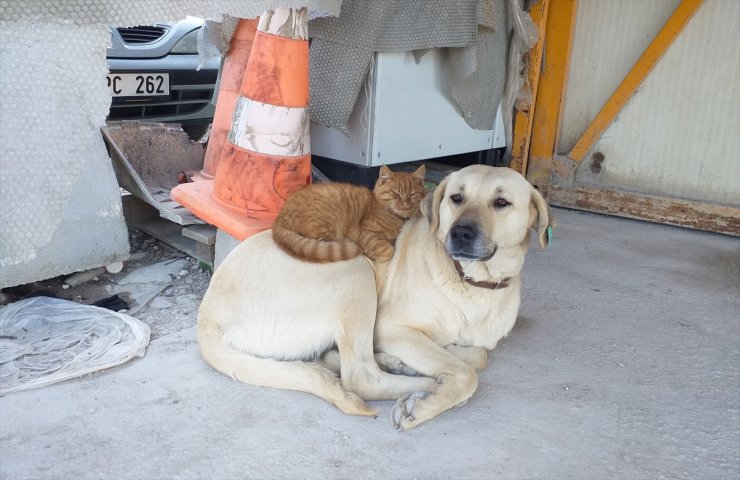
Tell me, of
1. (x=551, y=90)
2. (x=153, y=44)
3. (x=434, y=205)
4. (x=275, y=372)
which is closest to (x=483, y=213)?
(x=434, y=205)

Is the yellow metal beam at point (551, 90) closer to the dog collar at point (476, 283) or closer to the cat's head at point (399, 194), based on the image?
the cat's head at point (399, 194)

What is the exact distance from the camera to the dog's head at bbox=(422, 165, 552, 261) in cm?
244

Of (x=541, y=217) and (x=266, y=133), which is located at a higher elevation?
(x=266, y=133)

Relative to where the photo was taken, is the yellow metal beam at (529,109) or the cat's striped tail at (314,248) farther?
the yellow metal beam at (529,109)

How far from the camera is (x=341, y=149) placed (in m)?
3.92

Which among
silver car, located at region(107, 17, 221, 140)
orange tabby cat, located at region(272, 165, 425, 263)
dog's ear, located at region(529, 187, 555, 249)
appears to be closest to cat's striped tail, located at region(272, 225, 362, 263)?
orange tabby cat, located at region(272, 165, 425, 263)

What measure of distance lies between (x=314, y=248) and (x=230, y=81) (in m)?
1.60

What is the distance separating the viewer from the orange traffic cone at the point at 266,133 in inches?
118

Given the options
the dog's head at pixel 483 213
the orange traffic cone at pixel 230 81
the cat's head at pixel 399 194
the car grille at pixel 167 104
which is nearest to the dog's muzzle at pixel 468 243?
the dog's head at pixel 483 213

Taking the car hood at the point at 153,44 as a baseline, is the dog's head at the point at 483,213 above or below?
below

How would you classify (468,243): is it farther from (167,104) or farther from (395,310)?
(167,104)

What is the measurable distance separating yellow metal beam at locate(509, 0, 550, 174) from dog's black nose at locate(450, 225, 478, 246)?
2857mm

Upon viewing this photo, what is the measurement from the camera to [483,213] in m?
2.49

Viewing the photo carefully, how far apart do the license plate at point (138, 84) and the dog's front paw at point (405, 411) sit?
3.36 metres
